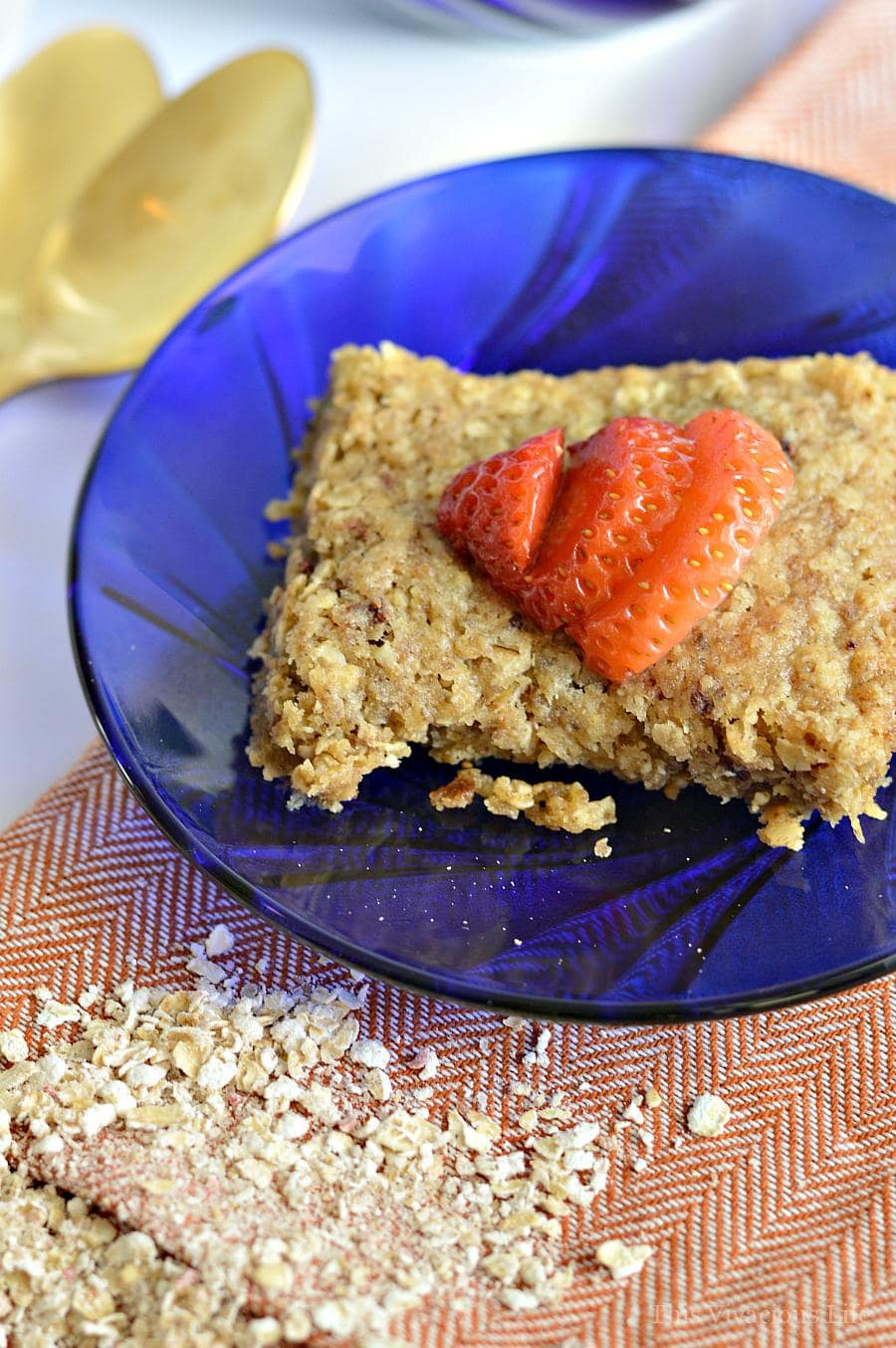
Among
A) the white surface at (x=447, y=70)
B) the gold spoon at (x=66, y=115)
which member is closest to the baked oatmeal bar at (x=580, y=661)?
the white surface at (x=447, y=70)

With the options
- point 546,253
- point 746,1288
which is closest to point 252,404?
point 546,253

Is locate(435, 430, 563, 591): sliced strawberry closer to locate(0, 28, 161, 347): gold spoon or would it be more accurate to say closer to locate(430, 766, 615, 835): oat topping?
locate(430, 766, 615, 835): oat topping

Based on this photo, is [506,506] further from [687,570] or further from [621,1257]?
[621,1257]

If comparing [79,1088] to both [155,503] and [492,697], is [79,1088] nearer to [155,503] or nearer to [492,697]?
[492,697]

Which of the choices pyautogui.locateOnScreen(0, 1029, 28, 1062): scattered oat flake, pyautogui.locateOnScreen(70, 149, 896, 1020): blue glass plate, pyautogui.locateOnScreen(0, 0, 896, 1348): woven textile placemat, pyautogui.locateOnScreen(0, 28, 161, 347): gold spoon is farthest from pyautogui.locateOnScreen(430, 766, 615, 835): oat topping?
pyautogui.locateOnScreen(0, 28, 161, 347): gold spoon

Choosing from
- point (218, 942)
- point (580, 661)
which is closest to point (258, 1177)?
point (218, 942)

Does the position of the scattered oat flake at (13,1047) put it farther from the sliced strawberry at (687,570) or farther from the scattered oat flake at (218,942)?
the sliced strawberry at (687,570)
